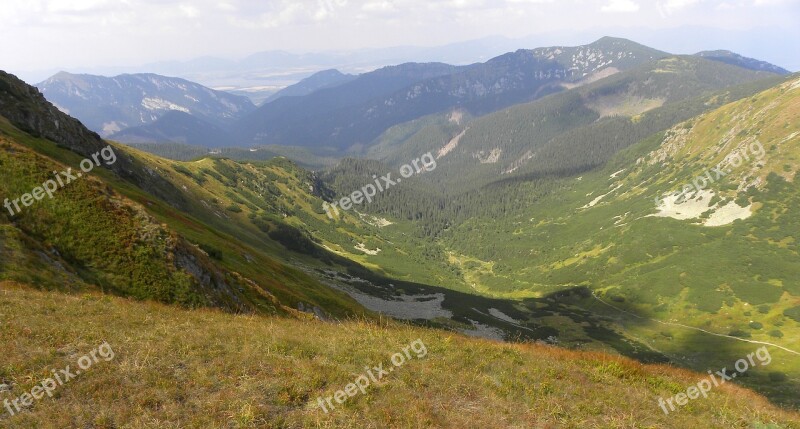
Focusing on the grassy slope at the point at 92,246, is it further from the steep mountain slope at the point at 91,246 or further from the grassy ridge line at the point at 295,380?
the grassy ridge line at the point at 295,380

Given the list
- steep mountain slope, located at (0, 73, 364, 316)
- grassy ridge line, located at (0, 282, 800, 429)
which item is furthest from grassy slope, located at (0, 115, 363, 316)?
grassy ridge line, located at (0, 282, 800, 429)

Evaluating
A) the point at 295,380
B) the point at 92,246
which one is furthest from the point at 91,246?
the point at 295,380

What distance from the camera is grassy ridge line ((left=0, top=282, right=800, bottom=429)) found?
11578 mm

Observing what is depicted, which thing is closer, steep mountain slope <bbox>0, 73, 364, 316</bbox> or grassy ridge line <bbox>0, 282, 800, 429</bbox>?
grassy ridge line <bbox>0, 282, 800, 429</bbox>

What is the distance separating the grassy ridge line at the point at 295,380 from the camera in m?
11.6

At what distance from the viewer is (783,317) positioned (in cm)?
14200

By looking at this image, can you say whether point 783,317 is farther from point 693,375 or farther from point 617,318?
point 693,375

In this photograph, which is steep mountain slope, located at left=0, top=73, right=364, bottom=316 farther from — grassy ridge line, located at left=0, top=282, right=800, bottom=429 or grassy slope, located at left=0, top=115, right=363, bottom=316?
grassy ridge line, located at left=0, top=282, right=800, bottom=429

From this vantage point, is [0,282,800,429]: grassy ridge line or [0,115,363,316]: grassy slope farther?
[0,115,363,316]: grassy slope

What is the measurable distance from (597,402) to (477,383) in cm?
419

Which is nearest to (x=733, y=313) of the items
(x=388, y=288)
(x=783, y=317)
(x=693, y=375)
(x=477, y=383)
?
(x=783, y=317)

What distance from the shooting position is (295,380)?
1328 centimetres

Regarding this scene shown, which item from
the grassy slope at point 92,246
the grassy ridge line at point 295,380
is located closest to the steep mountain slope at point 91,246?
the grassy slope at point 92,246

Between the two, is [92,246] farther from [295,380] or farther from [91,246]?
[295,380]
